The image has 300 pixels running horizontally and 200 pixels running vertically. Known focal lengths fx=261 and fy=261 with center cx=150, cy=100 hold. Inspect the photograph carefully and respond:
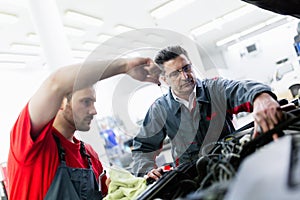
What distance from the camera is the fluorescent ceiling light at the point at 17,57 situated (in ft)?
20.2

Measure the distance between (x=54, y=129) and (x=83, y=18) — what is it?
177 inches

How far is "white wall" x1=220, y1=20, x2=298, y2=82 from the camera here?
10.1 m

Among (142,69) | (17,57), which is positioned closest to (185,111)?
(142,69)

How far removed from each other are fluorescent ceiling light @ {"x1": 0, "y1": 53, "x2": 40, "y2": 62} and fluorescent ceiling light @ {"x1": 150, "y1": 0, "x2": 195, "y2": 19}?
328 centimetres

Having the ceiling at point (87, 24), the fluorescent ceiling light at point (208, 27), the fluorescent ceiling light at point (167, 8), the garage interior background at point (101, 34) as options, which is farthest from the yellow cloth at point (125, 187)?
the fluorescent ceiling light at point (208, 27)

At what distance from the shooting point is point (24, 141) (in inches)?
38.9

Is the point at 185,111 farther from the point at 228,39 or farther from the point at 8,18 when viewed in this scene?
the point at 228,39

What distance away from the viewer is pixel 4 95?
6.21m

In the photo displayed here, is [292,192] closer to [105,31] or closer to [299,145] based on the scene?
[299,145]

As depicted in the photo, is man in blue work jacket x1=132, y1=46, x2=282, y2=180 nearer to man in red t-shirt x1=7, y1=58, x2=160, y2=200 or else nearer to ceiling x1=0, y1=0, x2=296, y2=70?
man in red t-shirt x1=7, y1=58, x2=160, y2=200

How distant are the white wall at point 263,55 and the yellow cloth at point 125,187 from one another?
31.2ft

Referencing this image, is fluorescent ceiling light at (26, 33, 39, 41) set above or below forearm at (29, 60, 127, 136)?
above

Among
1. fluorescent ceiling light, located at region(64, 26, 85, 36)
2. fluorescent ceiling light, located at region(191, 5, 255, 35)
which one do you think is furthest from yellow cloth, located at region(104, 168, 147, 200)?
fluorescent ceiling light, located at region(191, 5, 255, 35)

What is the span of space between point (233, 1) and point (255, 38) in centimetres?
453
